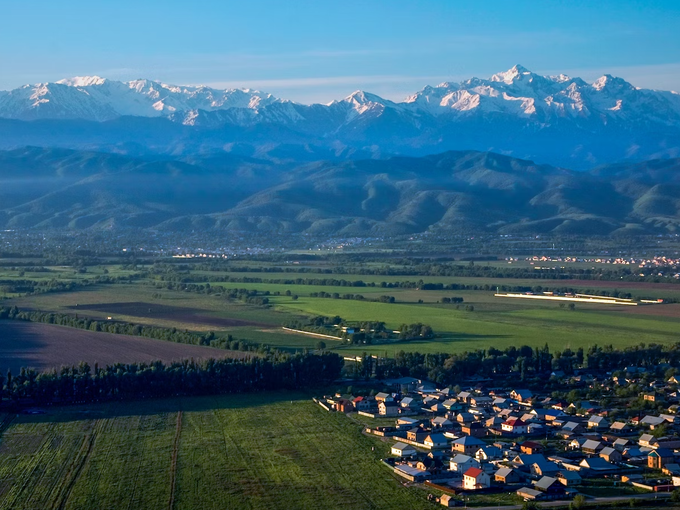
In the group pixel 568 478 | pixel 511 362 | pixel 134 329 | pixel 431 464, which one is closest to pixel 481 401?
pixel 511 362

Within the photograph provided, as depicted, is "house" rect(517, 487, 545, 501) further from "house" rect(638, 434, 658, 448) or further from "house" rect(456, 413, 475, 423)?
"house" rect(456, 413, 475, 423)

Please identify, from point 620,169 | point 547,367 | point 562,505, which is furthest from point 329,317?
point 620,169

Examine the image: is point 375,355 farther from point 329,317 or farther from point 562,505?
point 562,505

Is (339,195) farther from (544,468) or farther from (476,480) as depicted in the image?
(476,480)

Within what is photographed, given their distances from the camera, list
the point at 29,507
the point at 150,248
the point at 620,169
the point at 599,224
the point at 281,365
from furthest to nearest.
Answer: the point at 620,169, the point at 599,224, the point at 150,248, the point at 281,365, the point at 29,507

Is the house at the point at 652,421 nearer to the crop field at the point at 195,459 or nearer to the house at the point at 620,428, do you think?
the house at the point at 620,428

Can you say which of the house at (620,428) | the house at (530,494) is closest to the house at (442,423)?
the house at (620,428)

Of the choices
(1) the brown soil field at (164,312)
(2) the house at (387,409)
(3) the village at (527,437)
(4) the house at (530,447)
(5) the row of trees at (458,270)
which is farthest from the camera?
(5) the row of trees at (458,270)

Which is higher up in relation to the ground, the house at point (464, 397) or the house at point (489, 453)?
the house at point (464, 397)
